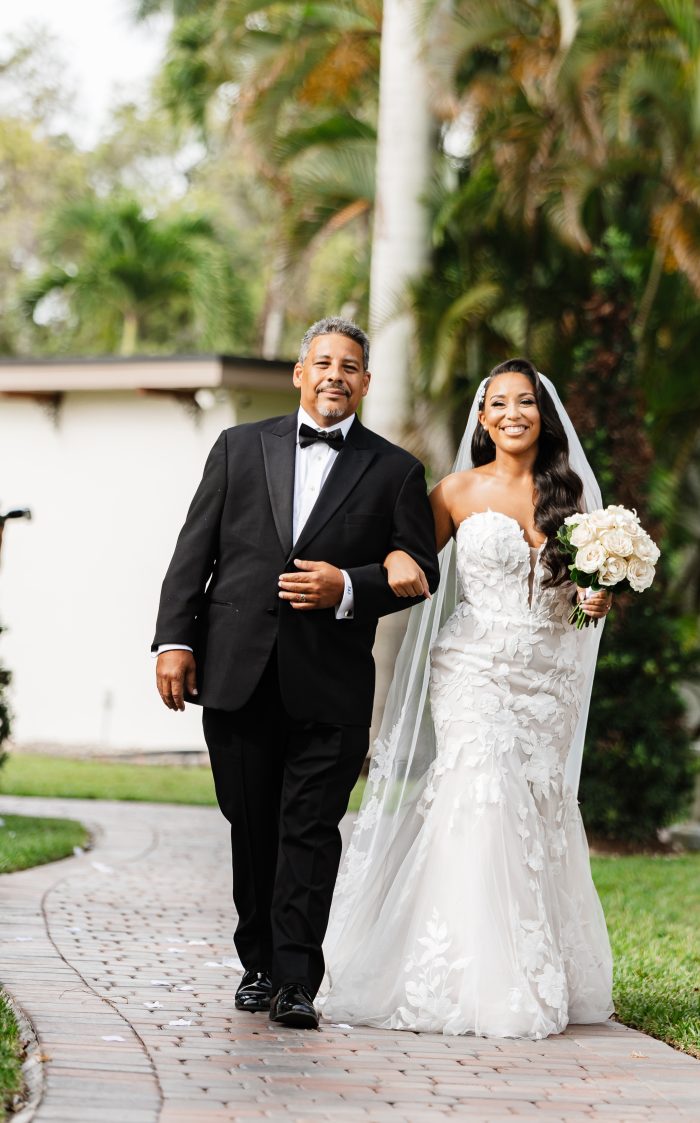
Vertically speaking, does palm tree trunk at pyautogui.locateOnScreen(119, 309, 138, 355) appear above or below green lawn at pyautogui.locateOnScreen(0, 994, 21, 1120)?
above

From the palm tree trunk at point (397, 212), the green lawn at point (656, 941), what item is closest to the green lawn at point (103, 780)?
the palm tree trunk at point (397, 212)

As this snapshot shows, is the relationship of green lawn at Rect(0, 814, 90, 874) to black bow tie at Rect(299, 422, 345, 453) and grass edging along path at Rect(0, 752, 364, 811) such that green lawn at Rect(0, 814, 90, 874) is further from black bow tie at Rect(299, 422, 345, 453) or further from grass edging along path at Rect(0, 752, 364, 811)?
black bow tie at Rect(299, 422, 345, 453)

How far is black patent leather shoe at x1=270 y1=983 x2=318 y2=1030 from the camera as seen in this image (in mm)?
5117

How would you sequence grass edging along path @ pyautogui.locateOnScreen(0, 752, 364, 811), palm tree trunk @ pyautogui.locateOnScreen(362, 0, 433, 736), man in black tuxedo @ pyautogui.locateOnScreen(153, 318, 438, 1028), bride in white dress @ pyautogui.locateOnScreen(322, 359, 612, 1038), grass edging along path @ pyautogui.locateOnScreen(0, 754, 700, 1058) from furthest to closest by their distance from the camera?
palm tree trunk @ pyautogui.locateOnScreen(362, 0, 433, 736) → grass edging along path @ pyautogui.locateOnScreen(0, 752, 364, 811) → grass edging along path @ pyautogui.locateOnScreen(0, 754, 700, 1058) → bride in white dress @ pyautogui.locateOnScreen(322, 359, 612, 1038) → man in black tuxedo @ pyautogui.locateOnScreen(153, 318, 438, 1028)

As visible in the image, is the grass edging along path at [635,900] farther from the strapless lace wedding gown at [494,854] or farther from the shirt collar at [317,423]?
the shirt collar at [317,423]

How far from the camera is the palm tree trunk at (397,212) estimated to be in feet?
47.1

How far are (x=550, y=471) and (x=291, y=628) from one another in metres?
1.43

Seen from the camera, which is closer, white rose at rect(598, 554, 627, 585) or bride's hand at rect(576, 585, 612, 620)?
white rose at rect(598, 554, 627, 585)

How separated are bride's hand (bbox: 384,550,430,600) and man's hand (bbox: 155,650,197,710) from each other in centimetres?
76

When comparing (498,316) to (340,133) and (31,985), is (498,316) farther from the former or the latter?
(31,985)

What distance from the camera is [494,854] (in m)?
5.60

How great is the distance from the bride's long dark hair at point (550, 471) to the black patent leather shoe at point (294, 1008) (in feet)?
6.21

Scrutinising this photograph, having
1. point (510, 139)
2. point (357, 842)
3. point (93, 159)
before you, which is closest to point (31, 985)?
point (357, 842)

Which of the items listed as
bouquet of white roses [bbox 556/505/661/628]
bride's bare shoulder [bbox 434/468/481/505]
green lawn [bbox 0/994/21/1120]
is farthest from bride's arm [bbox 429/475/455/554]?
green lawn [bbox 0/994/21/1120]
